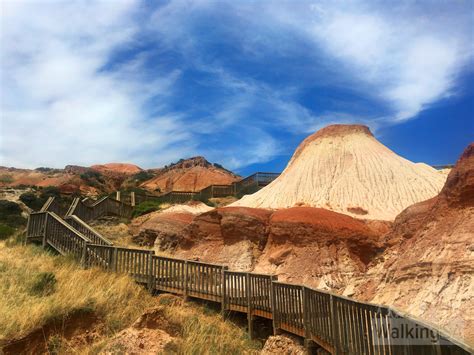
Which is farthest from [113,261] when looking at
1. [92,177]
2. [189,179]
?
[92,177]

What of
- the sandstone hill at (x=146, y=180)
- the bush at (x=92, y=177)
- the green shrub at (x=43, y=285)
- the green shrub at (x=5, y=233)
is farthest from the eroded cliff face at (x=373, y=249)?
the bush at (x=92, y=177)

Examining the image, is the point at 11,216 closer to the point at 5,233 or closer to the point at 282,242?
the point at 5,233

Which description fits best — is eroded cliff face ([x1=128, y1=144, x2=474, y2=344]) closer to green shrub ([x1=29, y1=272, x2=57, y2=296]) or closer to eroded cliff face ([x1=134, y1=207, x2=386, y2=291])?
eroded cliff face ([x1=134, y1=207, x2=386, y2=291])

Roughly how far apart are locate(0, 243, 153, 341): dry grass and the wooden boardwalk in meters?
0.75

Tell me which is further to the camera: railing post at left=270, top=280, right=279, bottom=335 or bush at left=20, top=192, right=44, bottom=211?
bush at left=20, top=192, right=44, bottom=211

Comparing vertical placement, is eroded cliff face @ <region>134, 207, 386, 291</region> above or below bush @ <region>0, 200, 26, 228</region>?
below

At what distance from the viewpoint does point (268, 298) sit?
1079cm

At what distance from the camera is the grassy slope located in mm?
8516

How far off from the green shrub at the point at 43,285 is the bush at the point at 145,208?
60.4 feet

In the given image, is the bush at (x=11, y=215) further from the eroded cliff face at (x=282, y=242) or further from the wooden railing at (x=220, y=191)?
the wooden railing at (x=220, y=191)

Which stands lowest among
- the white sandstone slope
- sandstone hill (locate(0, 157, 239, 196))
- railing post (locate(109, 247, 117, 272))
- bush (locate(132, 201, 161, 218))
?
railing post (locate(109, 247, 117, 272))

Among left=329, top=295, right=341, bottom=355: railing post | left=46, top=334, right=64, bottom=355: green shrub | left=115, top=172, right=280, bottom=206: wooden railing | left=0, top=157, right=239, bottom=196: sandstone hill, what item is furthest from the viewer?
left=0, top=157, right=239, bottom=196: sandstone hill

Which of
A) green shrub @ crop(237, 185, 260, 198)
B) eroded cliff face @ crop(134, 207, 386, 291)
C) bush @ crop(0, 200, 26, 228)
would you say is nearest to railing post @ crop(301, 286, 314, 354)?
eroded cliff face @ crop(134, 207, 386, 291)

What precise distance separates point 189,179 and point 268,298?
48.1 meters
